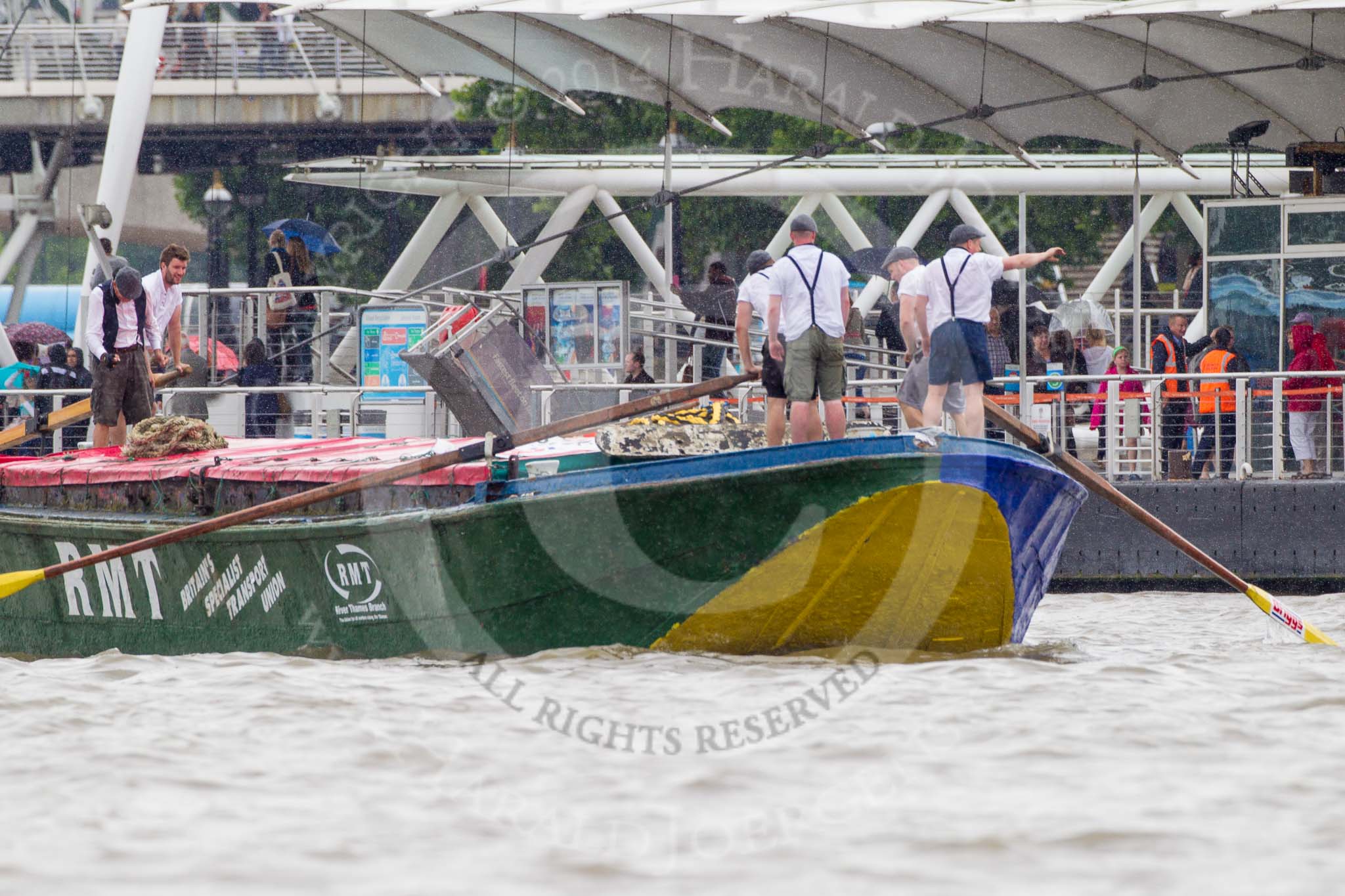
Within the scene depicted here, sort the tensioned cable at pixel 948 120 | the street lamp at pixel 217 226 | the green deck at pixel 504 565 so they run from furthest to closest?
1. the street lamp at pixel 217 226
2. the tensioned cable at pixel 948 120
3. the green deck at pixel 504 565

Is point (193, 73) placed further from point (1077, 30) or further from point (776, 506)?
point (776, 506)

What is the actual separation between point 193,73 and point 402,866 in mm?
33135

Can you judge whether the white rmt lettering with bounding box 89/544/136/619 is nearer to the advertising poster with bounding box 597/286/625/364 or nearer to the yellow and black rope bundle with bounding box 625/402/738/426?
the yellow and black rope bundle with bounding box 625/402/738/426

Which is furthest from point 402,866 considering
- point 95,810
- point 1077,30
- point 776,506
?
point 1077,30

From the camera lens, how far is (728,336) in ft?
55.5

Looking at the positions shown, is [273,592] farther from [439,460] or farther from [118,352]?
[118,352]

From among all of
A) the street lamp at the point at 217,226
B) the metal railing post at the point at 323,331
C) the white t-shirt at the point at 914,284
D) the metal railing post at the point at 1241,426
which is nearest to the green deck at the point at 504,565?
the white t-shirt at the point at 914,284

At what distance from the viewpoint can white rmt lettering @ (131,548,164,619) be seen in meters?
9.20

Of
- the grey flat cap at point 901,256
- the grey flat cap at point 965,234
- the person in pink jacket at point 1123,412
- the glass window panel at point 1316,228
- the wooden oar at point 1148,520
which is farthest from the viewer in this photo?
the glass window panel at point 1316,228

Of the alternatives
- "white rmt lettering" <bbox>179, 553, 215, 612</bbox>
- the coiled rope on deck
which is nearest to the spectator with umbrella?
the coiled rope on deck

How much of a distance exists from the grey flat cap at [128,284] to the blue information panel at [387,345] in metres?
3.32

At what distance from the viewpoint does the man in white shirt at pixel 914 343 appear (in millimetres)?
9781

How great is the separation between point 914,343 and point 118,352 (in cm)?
500

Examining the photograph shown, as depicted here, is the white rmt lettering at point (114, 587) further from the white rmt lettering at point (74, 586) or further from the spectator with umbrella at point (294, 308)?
the spectator with umbrella at point (294, 308)
